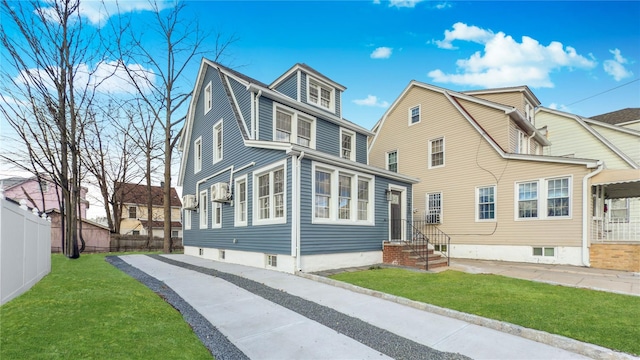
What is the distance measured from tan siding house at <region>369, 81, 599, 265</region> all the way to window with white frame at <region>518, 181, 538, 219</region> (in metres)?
0.03

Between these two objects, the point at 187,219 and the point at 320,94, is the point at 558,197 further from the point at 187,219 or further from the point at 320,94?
the point at 187,219

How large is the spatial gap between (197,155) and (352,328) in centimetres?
1403

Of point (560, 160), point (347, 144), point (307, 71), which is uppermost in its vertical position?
point (307, 71)

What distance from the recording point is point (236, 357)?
344 cm

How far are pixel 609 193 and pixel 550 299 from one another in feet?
34.8

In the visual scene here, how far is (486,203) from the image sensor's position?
12906 mm

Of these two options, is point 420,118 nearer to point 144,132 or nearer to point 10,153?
A: point 144,132

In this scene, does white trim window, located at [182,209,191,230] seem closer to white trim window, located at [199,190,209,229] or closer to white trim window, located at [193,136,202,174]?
white trim window, located at [199,190,209,229]

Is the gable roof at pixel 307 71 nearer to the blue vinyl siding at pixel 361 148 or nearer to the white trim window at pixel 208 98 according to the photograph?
the blue vinyl siding at pixel 361 148

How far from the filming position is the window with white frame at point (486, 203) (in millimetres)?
12695

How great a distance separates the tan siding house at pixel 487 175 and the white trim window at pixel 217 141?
8.70 meters

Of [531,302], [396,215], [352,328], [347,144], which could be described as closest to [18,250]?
[352,328]

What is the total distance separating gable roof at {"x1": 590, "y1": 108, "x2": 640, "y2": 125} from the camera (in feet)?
59.3

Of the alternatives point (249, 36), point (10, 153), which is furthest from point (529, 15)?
point (10, 153)
